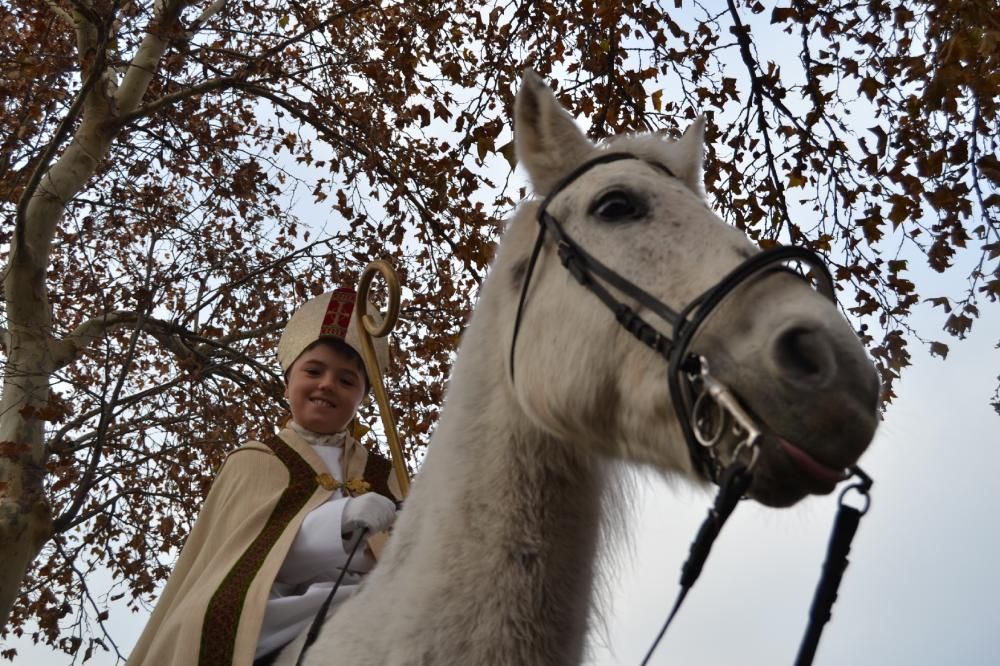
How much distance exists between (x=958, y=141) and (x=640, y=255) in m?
5.81

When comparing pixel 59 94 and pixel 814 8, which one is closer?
pixel 814 8

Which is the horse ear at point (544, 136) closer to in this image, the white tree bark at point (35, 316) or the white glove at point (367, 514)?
the white glove at point (367, 514)

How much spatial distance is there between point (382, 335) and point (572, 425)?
1.57 metres

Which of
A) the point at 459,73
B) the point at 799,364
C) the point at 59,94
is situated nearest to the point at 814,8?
the point at 459,73

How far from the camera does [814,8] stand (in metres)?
7.68

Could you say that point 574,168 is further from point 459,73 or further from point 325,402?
point 459,73

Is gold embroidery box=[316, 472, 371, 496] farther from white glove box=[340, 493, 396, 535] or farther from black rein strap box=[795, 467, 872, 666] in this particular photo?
black rein strap box=[795, 467, 872, 666]

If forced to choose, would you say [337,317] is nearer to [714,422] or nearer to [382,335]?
[382,335]

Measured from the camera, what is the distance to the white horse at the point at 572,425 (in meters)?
1.93

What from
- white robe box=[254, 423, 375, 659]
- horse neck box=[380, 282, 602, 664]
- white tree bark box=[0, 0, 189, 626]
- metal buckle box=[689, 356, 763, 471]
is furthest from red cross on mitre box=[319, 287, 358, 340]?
white tree bark box=[0, 0, 189, 626]

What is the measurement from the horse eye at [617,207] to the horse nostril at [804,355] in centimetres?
75

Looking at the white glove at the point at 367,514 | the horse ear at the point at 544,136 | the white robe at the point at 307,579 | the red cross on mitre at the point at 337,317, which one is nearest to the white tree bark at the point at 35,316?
the red cross on mitre at the point at 337,317

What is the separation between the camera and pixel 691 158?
3127 millimetres

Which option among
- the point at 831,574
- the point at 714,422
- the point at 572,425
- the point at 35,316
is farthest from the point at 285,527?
the point at 35,316
